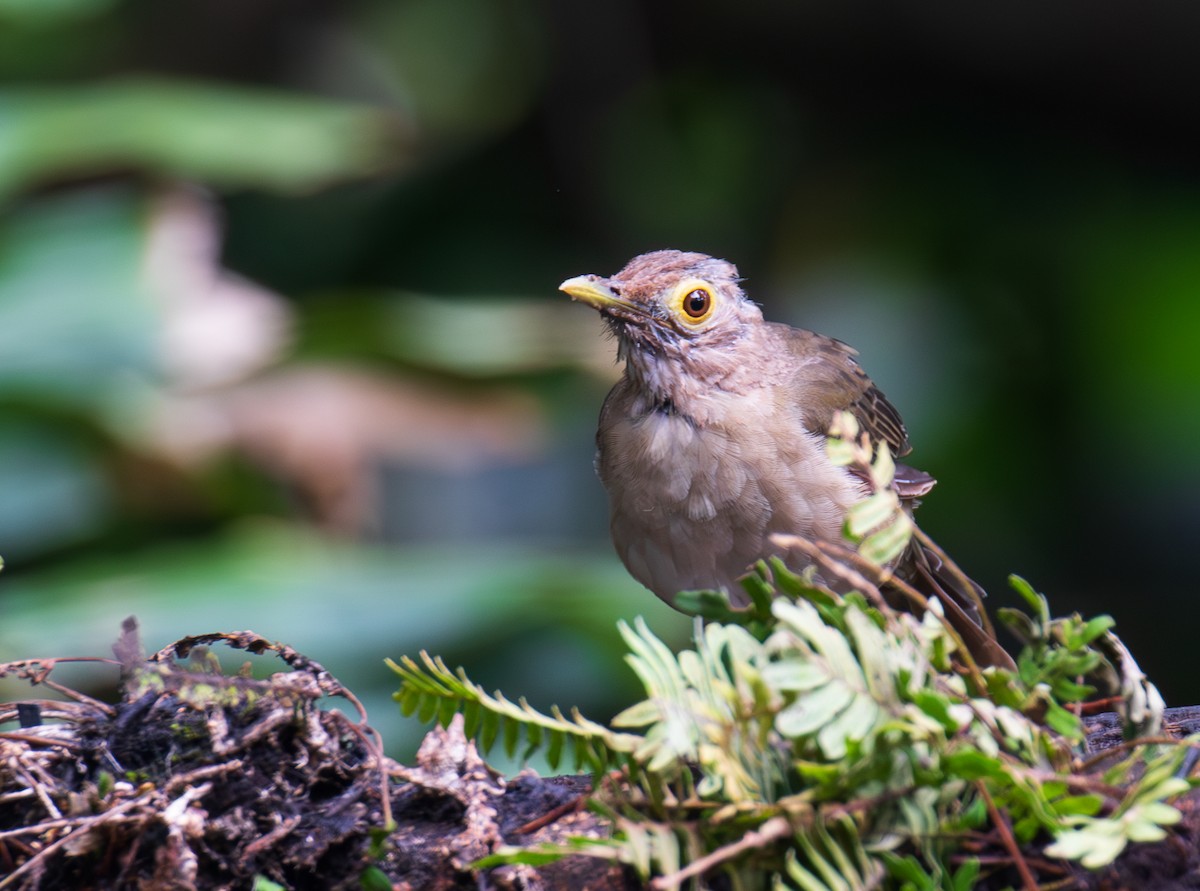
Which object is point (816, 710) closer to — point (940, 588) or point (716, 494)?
point (716, 494)

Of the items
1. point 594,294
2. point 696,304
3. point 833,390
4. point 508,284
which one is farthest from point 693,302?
point 508,284

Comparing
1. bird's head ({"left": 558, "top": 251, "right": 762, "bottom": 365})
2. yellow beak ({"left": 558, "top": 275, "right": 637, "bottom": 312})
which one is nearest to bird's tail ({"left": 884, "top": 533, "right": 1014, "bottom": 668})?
bird's head ({"left": 558, "top": 251, "right": 762, "bottom": 365})

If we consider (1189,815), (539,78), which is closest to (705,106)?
(539,78)

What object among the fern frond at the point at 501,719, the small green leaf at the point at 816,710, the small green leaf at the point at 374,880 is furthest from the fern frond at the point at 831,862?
the small green leaf at the point at 374,880

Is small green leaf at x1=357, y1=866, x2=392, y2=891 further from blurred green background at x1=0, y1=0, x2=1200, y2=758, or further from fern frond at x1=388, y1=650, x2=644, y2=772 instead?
blurred green background at x1=0, y1=0, x2=1200, y2=758

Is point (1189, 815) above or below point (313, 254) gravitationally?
below

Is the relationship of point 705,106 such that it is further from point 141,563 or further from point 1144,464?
point 141,563
